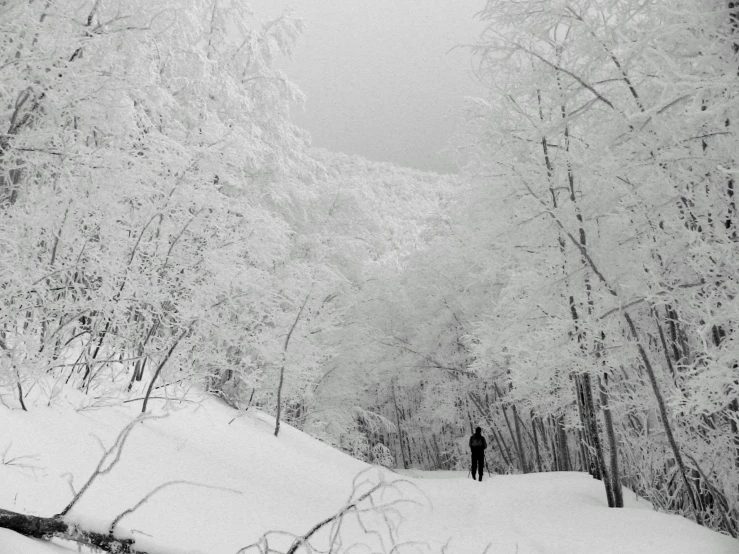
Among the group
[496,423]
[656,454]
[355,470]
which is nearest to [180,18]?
[355,470]

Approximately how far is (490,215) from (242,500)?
242 inches

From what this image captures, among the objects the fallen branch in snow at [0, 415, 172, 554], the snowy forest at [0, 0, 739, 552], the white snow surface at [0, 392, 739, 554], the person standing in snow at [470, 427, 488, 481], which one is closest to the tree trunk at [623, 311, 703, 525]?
the snowy forest at [0, 0, 739, 552]

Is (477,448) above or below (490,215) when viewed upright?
below

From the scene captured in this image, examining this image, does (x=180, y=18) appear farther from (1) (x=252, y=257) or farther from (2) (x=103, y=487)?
(2) (x=103, y=487)

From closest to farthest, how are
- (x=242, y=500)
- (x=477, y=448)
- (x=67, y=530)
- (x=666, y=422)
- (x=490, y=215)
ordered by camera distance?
(x=67, y=530) < (x=666, y=422) < (x=242, y=500) < (x=490, y=215) < (x=477, y=448)

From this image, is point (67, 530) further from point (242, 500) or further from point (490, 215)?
point (490, 215)

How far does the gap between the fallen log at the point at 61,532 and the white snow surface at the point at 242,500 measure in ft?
0.10

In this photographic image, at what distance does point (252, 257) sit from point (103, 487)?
7289mm

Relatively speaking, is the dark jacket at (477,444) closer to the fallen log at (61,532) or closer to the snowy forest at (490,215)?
the snowy forest at (490,215)

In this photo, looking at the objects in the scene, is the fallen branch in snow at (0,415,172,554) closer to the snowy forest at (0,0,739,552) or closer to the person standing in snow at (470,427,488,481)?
the snowy forest at (0,0,739,552)

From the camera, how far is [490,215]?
935 centimetres

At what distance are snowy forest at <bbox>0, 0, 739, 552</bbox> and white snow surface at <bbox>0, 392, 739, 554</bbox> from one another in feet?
1.29

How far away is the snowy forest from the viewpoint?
3.67m

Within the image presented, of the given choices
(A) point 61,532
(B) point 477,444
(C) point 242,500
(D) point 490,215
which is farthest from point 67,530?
(B) point 477,444
